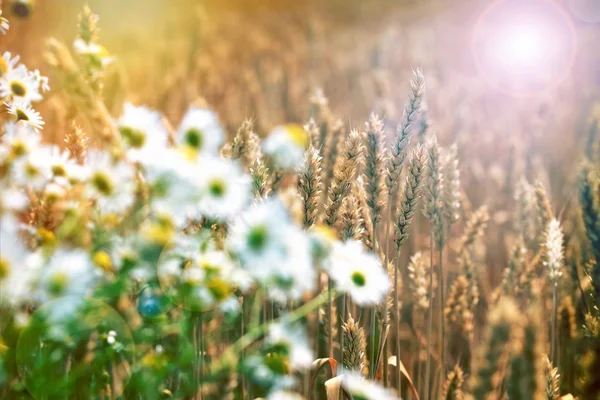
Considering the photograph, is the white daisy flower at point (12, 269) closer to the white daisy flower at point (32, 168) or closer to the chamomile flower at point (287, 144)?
the white daisy flower at point (32, 168)

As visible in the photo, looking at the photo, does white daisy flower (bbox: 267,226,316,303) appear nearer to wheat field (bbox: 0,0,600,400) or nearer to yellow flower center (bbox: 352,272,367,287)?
wheat field (bbox: 0,0,600,400)

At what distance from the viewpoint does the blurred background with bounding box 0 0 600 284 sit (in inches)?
120

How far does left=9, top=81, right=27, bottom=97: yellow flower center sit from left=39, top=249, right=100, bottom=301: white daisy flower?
1.53 ft

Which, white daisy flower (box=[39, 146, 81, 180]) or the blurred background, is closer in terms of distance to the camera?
white daisy flower (box=[39, 146, 81, 180])

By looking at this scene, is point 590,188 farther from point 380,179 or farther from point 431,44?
point 431,44

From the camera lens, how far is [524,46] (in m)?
6.95

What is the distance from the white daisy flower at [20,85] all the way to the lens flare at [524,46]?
5.58m

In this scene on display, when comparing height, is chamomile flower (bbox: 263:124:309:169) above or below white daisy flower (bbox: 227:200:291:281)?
above

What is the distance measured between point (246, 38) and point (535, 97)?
3.70 meters

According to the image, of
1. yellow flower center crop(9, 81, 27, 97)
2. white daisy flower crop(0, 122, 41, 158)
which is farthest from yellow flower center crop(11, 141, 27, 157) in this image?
yellow flower center crop(9, 81, 27, 97)

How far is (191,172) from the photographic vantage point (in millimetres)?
759

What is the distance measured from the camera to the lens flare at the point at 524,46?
6402 mm

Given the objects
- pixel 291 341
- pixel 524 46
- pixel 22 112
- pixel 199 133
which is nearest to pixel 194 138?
pixel 199 133

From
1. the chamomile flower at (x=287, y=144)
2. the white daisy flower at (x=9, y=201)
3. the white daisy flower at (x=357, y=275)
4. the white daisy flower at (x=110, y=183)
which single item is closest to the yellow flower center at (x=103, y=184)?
the white daisy flower at (x=110, y=183)
